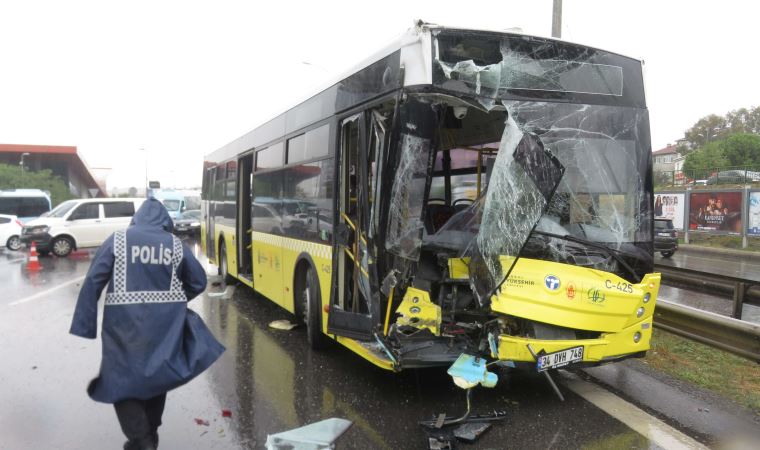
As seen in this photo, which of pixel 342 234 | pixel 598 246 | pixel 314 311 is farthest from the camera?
pixel 314 311

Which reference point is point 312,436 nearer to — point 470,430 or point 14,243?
point 470,430

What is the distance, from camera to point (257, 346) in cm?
711

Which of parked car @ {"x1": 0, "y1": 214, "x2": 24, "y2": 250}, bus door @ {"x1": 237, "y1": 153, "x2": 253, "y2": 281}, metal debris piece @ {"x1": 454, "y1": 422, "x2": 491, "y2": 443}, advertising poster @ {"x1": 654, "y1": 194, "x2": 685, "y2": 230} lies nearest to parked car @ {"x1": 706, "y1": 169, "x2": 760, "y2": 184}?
advertising poster @ {"x1": 654, "y1": 194, "x2": 685, "y2": 230}

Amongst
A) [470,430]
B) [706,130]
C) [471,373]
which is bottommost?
[470,430]

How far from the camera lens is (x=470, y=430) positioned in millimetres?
4293

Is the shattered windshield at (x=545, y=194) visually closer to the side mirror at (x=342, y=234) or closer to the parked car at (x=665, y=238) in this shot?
the side mirror at (x=342, y=234)

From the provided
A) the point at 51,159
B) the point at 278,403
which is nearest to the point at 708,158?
the point at 278,403

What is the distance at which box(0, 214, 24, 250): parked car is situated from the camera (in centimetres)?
2247

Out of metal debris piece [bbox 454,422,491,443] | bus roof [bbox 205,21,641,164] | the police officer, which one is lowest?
metal debris piece [bbox 454,422,491,443]

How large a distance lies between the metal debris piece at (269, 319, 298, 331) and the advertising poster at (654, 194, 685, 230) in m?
23.5

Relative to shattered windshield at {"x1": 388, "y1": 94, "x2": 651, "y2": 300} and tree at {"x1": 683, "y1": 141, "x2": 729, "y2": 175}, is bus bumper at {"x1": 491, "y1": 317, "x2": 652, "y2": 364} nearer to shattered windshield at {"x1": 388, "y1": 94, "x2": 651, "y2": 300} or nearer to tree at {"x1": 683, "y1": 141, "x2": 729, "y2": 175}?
shattered windshield at {"x1": 388, "y1": 94, "x2": 651, "y2": 300}

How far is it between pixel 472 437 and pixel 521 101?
2817 millimetres

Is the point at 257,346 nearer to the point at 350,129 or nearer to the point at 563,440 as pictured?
the point at 350,129

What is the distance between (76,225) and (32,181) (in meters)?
29.9
